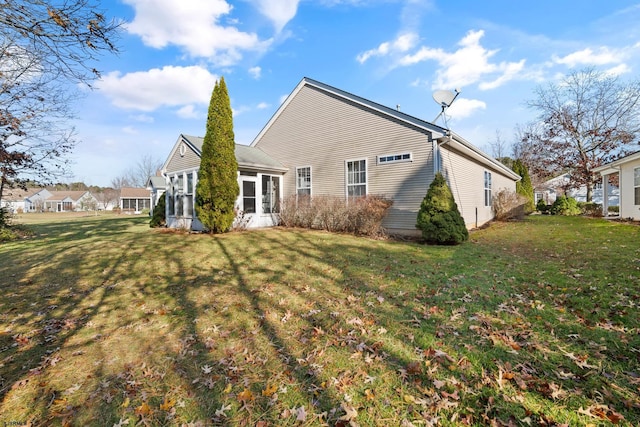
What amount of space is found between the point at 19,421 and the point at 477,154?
1491 centimetres

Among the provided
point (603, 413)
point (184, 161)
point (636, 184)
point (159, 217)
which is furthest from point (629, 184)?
point (159, 217)

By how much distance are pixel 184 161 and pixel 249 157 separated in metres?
3.12

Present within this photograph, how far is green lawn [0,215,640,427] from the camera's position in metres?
2.37

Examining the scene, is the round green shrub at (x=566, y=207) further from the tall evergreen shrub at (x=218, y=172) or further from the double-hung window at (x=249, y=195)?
the tall evergreen shrub at (x=218, y=172)

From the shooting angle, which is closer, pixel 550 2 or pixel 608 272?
pixel 608 272

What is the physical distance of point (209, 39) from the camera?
10.8 meters

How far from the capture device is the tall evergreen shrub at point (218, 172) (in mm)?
10430

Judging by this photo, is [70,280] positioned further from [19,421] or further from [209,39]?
[209,39]

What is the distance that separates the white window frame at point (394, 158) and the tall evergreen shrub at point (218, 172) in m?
5.61

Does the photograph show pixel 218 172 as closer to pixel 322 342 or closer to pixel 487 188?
pixel 322 342

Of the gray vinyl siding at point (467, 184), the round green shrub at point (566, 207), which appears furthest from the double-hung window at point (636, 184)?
the round green shrub at point (566, 207)

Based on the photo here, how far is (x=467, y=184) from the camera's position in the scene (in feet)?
42.8

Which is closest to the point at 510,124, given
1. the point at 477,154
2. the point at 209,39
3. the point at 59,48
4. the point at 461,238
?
the point at 477,154

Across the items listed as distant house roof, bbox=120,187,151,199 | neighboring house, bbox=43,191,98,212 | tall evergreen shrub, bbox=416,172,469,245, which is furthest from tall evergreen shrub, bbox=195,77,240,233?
neighboring house, bbox=43,191,98,212
